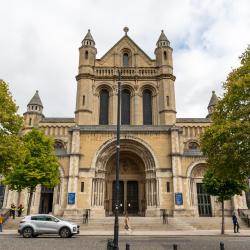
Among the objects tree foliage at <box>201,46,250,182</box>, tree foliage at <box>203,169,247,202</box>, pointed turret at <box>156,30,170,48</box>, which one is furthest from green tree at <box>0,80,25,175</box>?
pointed turret at <box>156,30,170,48</box>

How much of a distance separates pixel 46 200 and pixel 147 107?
1807 centimetres

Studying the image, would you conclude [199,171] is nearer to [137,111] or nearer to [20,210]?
[137,111]

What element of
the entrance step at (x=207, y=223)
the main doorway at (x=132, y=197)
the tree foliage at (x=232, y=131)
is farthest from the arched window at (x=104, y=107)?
the tree foliage at (x=232, y=131)

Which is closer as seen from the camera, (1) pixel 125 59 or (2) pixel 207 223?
(2) pixel 207 223

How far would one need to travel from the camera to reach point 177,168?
26.5 m

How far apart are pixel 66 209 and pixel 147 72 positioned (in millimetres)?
21955

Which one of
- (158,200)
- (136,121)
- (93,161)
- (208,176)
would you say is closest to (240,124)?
(208,176)

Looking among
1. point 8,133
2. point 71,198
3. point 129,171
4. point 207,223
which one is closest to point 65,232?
point 8,133

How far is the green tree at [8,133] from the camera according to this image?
1576 centimetres

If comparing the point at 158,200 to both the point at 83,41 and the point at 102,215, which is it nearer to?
the point at 102,215

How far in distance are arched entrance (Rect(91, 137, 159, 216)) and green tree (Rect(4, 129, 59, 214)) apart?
16.0 feet

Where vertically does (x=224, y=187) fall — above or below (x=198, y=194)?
above

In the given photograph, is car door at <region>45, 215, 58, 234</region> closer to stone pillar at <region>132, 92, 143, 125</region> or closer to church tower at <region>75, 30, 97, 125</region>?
church tower at <region>75, 30, 97, 125</region>

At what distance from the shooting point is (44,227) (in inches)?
644
